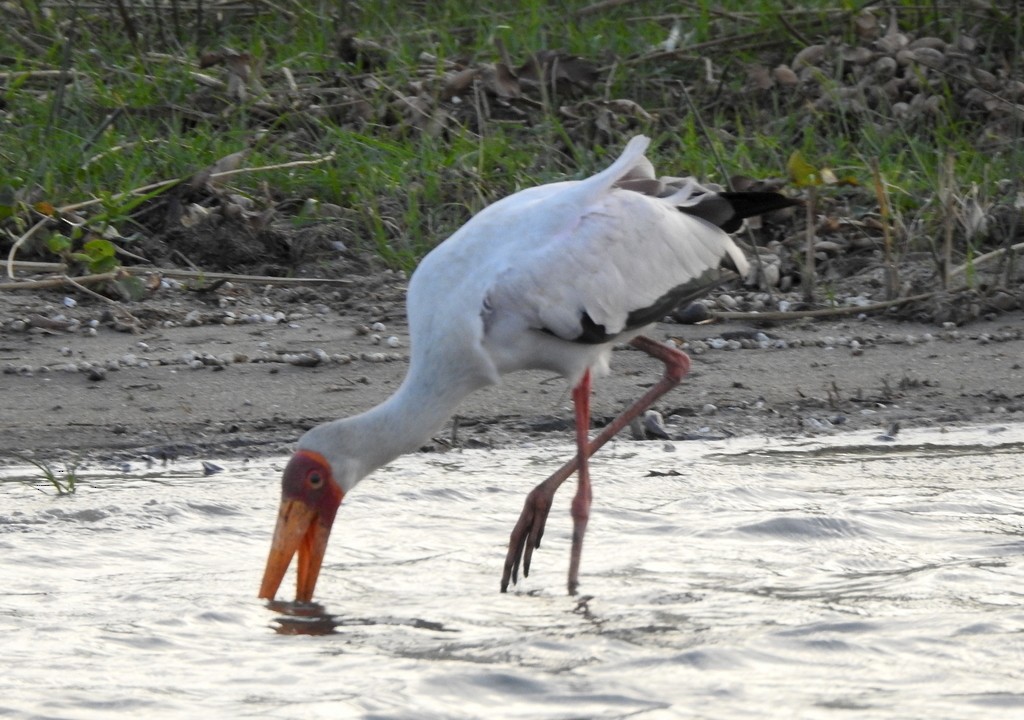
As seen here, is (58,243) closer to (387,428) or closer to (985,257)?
(387,428)

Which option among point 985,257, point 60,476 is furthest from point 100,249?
point 985,257

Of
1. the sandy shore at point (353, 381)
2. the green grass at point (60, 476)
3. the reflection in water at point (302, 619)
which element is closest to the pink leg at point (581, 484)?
the reflection in water at point (302, 619)

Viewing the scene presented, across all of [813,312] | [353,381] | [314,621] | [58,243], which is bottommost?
[314,621]

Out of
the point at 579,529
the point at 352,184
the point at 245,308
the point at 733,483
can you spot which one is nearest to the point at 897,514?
the point at 733,483

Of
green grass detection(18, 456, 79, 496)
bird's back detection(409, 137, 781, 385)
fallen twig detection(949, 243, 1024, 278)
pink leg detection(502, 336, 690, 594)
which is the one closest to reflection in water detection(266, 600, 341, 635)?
pink leg detection(502, 336, 690, 594)

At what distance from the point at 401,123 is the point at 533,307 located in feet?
12.5

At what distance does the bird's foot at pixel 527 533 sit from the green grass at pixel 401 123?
2.37 metres

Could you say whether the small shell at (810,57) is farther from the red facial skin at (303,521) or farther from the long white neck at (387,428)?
the red facial skin at (303,521)

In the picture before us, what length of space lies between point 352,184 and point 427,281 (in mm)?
3190

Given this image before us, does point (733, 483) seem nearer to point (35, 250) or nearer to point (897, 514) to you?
point (897, 514)

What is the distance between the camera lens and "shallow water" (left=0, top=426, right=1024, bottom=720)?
12.1 feet

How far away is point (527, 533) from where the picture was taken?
14.6ft

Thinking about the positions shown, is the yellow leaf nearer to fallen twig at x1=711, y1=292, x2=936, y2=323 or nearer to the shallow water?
fallen twig at x1=711, y1=292, x2=936, y2=323

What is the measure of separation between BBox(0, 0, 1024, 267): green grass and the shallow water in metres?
1.81
